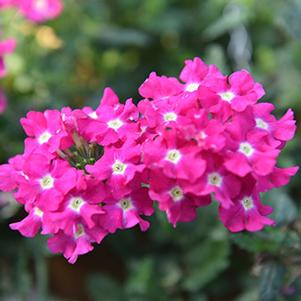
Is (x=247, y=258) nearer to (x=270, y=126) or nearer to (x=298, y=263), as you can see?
(x=298, y=263)

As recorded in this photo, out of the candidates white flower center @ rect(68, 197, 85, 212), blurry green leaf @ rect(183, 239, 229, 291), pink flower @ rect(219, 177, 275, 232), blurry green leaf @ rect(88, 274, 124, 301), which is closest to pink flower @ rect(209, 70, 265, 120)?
pink flower @ rect(219, 177, 275, 232)

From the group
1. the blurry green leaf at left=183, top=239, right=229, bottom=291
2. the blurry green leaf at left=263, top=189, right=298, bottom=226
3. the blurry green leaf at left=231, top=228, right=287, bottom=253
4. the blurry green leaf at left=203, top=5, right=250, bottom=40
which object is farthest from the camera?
the blurry green leaf at left=203, top=5, right=250, bottom=40

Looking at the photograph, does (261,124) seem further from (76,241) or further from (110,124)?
(76,241)

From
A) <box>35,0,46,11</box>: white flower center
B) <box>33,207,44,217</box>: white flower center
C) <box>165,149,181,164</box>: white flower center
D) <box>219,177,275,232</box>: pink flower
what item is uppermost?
<box>35,0,46,11</box>: white flower center

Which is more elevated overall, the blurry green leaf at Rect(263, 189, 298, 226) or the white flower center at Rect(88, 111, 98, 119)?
the white flower center at Rect(88, 111, 98, 119)

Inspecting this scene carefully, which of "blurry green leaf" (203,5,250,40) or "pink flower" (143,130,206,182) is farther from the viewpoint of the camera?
"blurry green leaf" (203,5,250,40)

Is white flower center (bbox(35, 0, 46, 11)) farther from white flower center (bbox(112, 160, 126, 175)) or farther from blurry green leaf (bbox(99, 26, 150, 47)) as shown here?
white flower center (bbox(112, 160, 126, 175))
